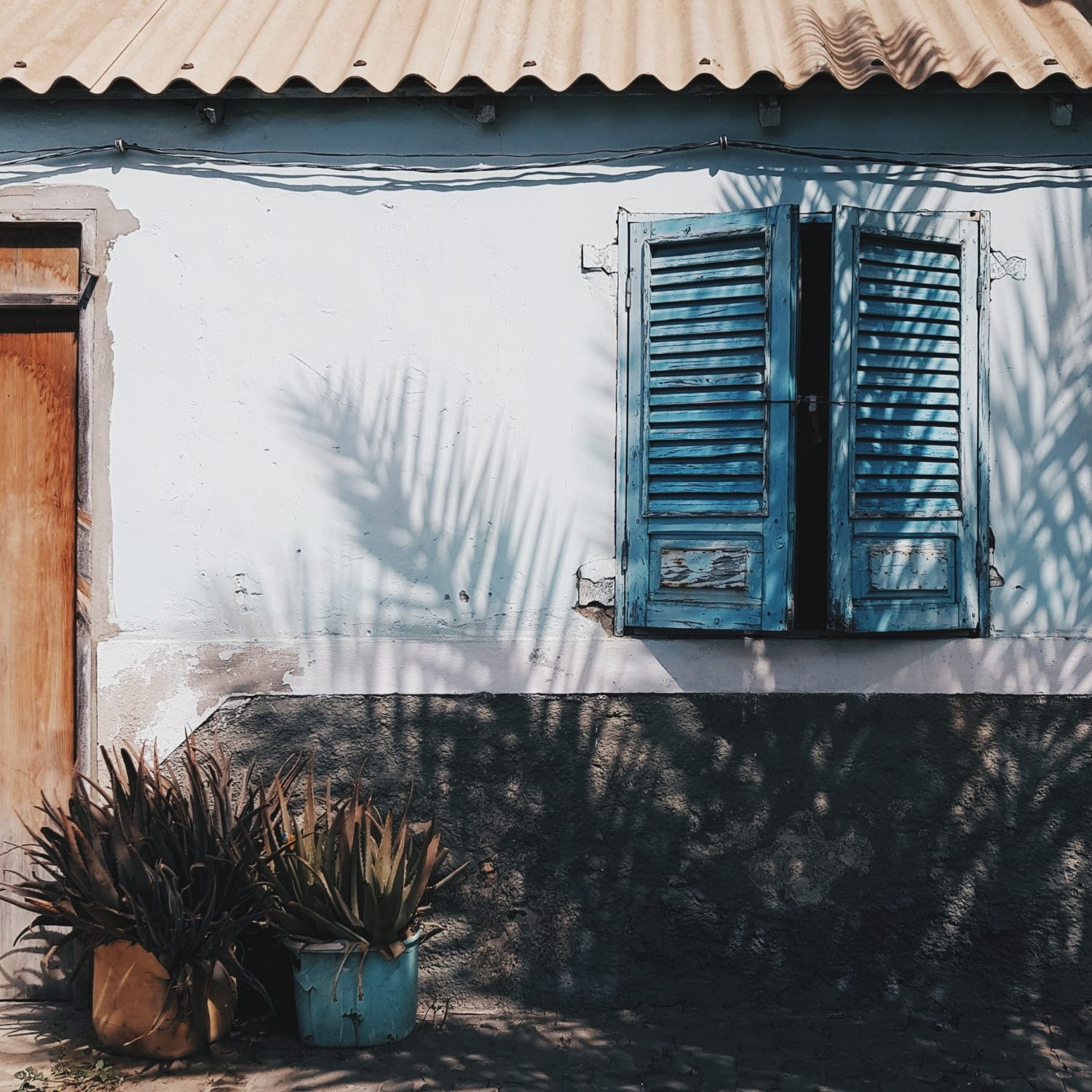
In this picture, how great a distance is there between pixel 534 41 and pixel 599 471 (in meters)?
1.65

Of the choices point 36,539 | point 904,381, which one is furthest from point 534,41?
point 36,539

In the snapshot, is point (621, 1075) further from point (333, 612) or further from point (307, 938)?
point (333, 612)

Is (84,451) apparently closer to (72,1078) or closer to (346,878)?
(346,878)

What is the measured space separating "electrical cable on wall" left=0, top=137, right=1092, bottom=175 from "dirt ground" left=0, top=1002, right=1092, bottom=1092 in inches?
120

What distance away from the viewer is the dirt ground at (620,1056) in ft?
12.7

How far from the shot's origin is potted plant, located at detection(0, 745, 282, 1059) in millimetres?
3914

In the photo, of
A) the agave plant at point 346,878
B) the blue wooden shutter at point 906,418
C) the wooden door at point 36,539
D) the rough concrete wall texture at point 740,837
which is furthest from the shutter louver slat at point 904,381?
the wooden door at point 36,539

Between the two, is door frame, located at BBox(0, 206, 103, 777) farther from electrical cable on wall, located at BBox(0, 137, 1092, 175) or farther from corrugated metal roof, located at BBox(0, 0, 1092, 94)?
corrugated metal roof, located at BBox(0, 0, 1092, 94)

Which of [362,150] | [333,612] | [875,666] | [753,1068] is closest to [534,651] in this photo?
[333,612]

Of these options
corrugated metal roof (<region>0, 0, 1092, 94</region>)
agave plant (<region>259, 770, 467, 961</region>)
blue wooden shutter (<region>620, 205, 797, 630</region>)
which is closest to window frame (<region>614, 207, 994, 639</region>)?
blue wooden shutter (<region>620, 205, 797, 630</region>)

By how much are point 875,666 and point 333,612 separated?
1.98 meters

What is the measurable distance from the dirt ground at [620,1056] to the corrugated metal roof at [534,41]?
3286 mm

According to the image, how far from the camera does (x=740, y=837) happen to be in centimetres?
445

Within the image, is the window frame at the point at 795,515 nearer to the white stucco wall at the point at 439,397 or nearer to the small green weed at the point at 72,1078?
the white stucco wall at the point at 439,397
